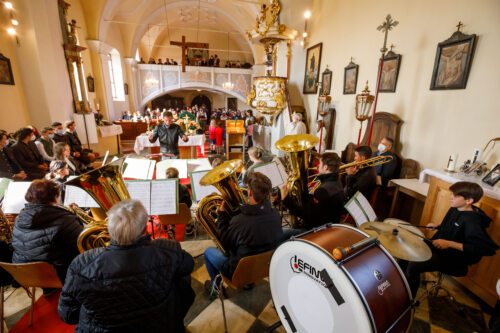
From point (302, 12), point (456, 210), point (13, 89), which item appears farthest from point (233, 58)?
point (456, 210)

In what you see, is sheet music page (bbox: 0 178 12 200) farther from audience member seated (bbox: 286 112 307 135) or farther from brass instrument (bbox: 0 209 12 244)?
audience member seated (bbox: 286 112 307 135)

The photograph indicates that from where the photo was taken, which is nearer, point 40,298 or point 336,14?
point 40,298

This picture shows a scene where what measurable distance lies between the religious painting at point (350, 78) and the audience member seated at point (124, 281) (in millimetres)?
5388

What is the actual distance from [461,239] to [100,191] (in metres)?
3.17

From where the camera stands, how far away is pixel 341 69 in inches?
228

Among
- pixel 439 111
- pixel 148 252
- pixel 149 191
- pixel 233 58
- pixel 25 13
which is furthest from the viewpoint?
pixel 233 58

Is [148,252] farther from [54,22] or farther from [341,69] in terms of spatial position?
[54,22]

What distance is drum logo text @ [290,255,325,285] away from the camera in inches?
54.2

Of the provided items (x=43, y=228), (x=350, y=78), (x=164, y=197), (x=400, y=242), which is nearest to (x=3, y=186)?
(x=43, y=228)

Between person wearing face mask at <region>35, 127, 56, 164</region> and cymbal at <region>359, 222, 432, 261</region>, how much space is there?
5.57 meters

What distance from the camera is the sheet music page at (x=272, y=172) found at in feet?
9.83

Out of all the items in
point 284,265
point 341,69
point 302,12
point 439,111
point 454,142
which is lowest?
point 284,265

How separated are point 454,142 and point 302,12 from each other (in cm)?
576

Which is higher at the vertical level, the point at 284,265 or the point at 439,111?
the point at 439,111
